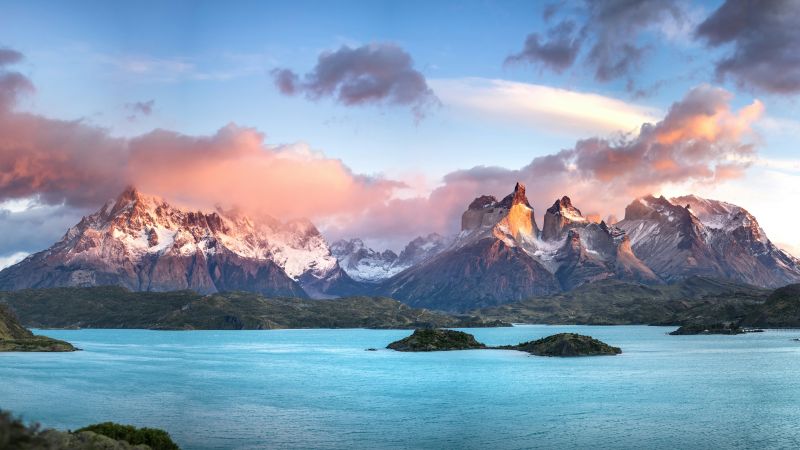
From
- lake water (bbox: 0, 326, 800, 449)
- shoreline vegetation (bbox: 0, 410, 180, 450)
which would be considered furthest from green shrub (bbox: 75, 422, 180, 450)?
lake water (bbox: 0, 326, 800, 449)

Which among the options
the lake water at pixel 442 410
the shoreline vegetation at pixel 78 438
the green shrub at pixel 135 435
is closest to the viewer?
the shoreline vegetation at pixel 78 438

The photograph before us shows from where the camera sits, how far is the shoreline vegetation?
51969mm

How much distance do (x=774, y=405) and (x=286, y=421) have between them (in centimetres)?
9152

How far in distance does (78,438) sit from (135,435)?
12126 mm

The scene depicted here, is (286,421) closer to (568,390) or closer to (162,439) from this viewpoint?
(162,439)

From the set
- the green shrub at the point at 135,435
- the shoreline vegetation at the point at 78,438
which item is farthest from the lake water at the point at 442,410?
the shoreline vegetation at the point at 78,438

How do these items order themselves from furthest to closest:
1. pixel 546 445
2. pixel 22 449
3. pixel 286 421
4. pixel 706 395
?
pixel 706 395 < pixel 286 421 < pixel 546 445 < pixel 22 449

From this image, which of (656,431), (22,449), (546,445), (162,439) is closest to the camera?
(22,449)

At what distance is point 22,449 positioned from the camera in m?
52.6

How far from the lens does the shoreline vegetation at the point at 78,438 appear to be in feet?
171

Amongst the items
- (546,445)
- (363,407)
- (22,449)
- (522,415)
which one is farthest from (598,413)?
(22,449)

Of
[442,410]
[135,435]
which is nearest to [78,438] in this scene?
[135,435]

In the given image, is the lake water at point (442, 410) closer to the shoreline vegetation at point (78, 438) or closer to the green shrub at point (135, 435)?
the green shrub at point (135, 435)

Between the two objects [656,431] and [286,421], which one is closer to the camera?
[656,431]
